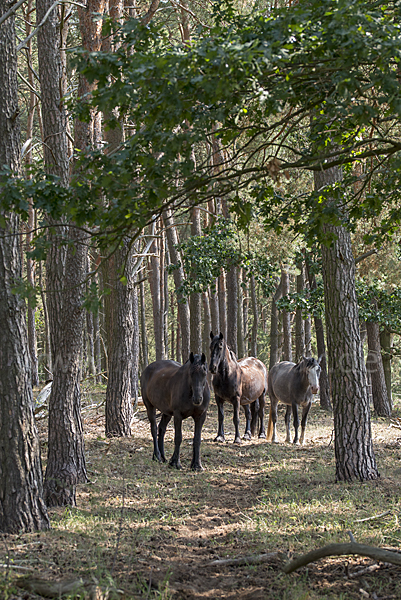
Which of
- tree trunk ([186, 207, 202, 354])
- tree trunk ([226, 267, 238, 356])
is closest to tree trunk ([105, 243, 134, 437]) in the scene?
tree trunk ([186, 207, 202, 354])

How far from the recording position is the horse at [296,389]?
506 inches

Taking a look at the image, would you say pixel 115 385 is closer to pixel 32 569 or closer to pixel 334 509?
pixel 334 509

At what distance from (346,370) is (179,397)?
333 centimetres

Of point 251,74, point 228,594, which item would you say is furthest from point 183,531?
point 251,74

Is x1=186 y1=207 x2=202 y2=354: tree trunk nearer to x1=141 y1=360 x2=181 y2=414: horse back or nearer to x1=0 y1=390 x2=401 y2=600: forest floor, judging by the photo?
x1=141 y1=360 x2=181 y2=414: horse back

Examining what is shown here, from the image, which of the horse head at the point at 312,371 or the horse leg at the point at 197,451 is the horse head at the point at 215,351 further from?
the horse leg at the point at 197,451

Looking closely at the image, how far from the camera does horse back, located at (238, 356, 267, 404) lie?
567 inches

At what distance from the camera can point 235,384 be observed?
13.7 metres

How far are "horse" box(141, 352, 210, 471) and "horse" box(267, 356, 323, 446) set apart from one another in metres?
3.52

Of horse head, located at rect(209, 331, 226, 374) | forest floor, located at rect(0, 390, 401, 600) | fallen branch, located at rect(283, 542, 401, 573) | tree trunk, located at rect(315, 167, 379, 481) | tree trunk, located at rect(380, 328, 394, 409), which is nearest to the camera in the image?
fallen branch, located at rect(283, 542, 401, 573)

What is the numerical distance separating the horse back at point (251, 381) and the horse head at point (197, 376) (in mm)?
4808

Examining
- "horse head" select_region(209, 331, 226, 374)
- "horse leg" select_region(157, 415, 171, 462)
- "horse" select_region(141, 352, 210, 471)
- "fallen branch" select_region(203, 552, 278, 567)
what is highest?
"horse head" select_region(209, 331, 226, 374)

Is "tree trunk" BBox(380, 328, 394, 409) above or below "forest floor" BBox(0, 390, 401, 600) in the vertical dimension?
above

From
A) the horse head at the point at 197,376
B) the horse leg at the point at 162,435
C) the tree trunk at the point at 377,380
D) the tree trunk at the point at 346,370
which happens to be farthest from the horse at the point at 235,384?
the tree trunk at the point at 377,380
